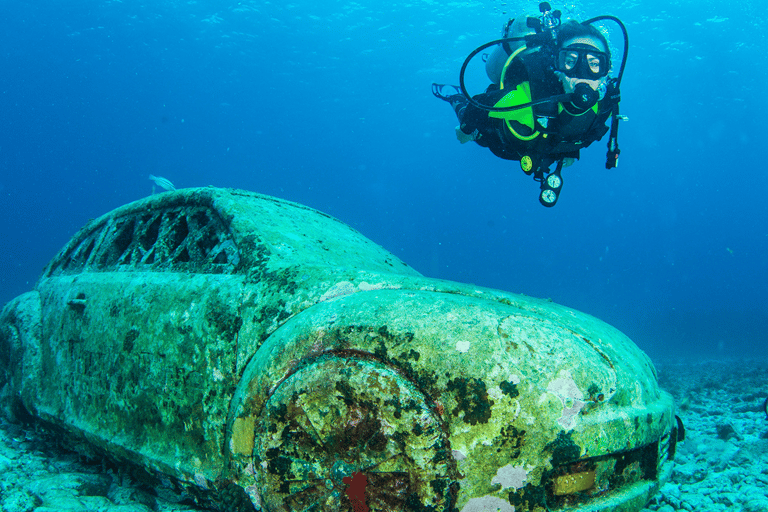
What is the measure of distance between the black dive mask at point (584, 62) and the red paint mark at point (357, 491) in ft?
12.7

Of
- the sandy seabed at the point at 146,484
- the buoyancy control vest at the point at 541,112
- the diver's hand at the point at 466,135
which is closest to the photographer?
the sandy seabed at the point at 146,484

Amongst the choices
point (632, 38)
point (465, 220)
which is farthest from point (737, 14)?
point (465, 220)

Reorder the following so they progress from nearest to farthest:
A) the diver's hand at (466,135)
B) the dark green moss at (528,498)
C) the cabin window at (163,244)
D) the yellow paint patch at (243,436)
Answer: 1. the dark green moss at (528,498)
2. the yellow paint patch at (243,436)
3. the cabin window at (163,244)
4. the diver's hand at (466,135)

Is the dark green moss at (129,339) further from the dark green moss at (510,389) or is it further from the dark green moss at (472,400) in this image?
the dark green moss at (510,389)

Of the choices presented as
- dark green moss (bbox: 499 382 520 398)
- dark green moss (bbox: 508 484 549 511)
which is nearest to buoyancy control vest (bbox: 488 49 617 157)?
dark green moss (bbox: 499 382 520 398)

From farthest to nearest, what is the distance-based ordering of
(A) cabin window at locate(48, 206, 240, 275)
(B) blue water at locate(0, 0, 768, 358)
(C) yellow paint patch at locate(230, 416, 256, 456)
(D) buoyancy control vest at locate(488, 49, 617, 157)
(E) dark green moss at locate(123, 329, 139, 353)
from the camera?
(B) blue water at locate(0, 0, 768, 358)
(D) buoyancy control vest at locate(488, 49, 617, 157)
(A) cabin window at locate(48, 206, 240, 275)
(E) dark green moss at locate(123, 329, 139, 353)
(C) yellow paint patch at locate(230, 416, 256, 456)

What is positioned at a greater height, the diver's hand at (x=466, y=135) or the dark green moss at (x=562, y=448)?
the diver's hand at (x=466, y=135)

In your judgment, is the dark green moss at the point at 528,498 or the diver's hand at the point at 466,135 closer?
the dark green moss at the point at 528,498

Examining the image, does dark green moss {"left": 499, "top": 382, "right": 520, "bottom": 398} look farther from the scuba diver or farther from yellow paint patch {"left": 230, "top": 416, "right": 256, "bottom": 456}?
the scuba diver

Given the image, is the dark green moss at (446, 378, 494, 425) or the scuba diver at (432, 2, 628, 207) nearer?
the dark green moss at (446, 378, 494, 425)

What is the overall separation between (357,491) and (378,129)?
7172cm

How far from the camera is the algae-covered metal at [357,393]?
1.31 metres

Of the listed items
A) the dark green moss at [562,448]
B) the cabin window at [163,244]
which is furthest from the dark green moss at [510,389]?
the cabin window at [163,244]

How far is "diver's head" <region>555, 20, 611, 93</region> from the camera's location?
12.0ft
